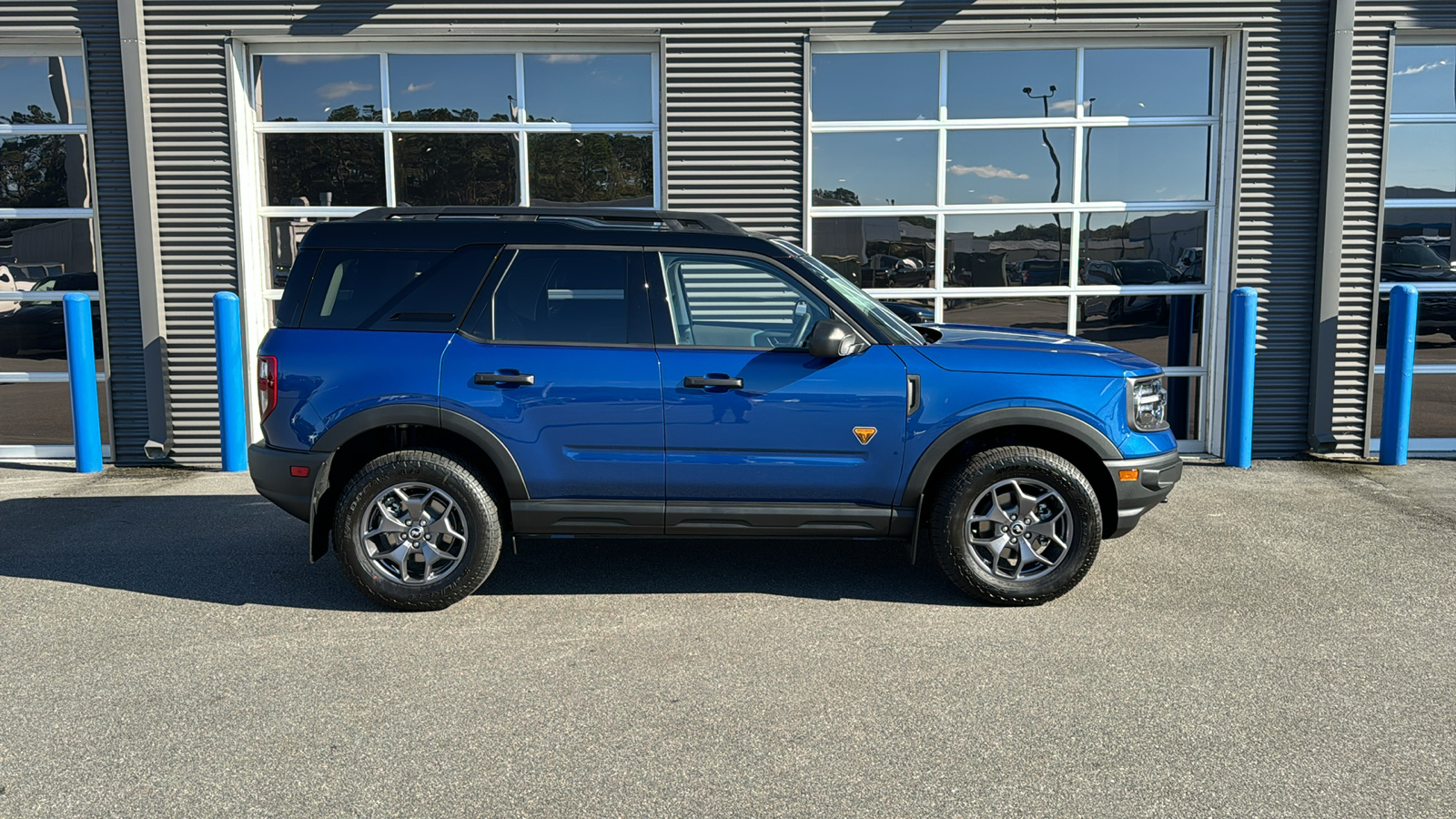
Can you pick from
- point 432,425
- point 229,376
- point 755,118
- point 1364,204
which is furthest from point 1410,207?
point 229,376

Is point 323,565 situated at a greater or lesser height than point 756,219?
lesser

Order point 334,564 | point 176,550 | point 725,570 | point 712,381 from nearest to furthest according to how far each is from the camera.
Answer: point 712,381 → point 725,570 → point 334,564 → point 176,550

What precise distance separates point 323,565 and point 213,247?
419 cm

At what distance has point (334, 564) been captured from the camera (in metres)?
6.05

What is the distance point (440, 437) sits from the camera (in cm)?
536

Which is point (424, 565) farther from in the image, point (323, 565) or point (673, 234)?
point (673, 234)

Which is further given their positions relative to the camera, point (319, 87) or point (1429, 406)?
point (1429, 406)

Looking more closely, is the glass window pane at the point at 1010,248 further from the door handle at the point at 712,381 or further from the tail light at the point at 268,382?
the tail light at the point at 268,382

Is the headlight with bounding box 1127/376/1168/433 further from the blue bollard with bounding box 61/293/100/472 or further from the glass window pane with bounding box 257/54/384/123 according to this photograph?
the blue bollard with bounding box 61/293/100/472

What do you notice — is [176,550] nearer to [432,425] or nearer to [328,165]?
[432,425]

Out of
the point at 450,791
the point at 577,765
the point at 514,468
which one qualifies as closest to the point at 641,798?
the point at 577,765

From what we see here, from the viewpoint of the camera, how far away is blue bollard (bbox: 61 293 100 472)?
8547 mm

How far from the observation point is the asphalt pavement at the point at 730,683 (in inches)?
135

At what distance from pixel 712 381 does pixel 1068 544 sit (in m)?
1.81
